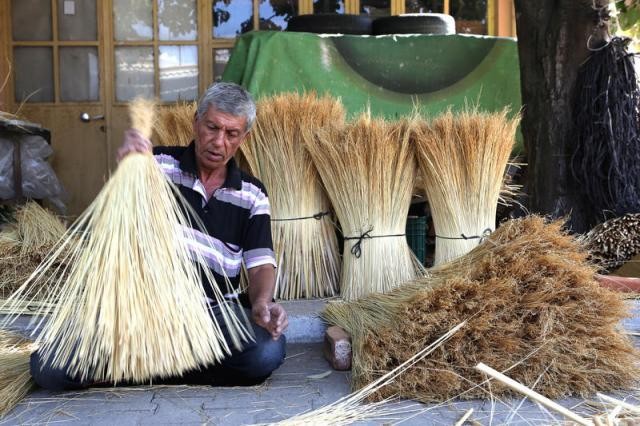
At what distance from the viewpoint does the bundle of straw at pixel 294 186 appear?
9.36 feet

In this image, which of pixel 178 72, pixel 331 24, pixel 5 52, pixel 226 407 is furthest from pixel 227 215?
pixel 5 52

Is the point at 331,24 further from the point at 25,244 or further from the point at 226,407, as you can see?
the point at 226,407

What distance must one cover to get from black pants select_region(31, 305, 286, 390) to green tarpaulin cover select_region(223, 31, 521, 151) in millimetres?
1773

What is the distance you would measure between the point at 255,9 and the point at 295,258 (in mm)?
2658

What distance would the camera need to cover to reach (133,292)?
68.7 inches

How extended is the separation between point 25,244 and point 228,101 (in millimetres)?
1640

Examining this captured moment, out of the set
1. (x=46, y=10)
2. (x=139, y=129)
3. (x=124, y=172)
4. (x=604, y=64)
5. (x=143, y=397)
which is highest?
(x=46, y=10)

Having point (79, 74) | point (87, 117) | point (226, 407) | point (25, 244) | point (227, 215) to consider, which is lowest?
point (226, 407)

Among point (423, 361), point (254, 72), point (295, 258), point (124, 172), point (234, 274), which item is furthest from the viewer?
point (254, 72)

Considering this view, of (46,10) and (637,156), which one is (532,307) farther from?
(46,10)

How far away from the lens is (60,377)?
2072mm

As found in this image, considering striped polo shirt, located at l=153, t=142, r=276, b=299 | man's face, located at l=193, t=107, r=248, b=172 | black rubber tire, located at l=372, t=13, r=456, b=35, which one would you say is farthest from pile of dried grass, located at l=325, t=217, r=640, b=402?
black rubber tire, located at l=372, t=13, r=456, b=35

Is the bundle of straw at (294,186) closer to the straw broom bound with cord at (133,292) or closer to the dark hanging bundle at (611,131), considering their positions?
the straw broom bound with cord at (133,292)

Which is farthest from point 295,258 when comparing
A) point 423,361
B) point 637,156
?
point 637,156
